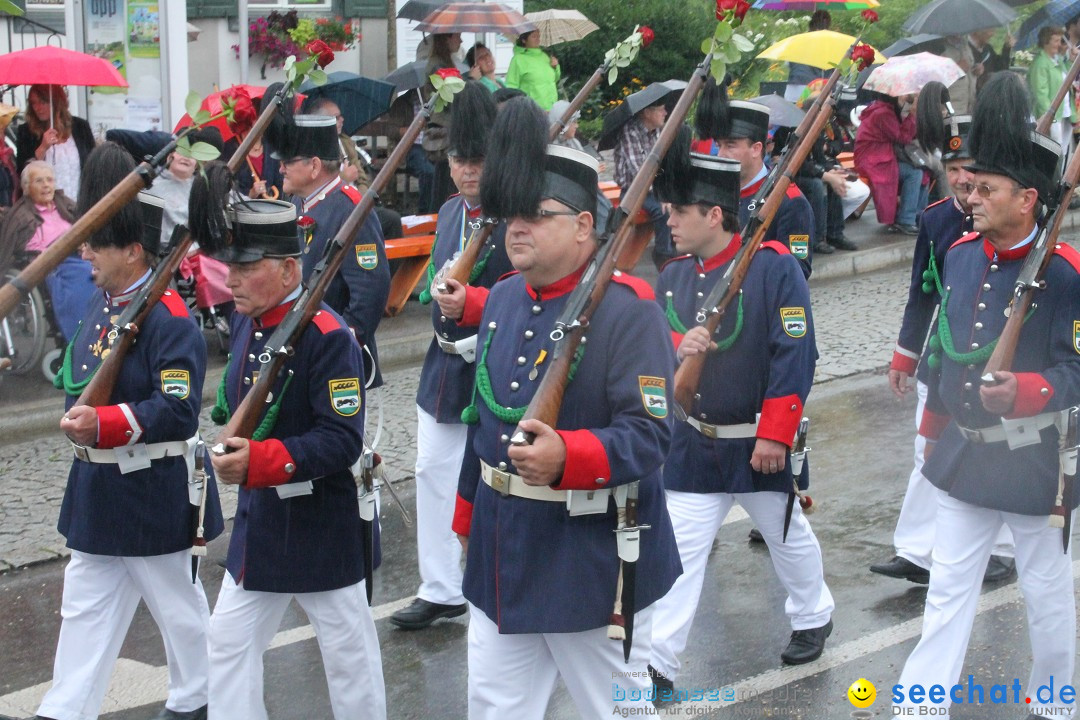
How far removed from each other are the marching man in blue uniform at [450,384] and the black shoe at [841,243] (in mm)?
8557

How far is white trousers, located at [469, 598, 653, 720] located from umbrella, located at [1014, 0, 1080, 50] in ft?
38.8

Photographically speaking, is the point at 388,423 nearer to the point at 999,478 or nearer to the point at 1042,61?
the point at 999,478

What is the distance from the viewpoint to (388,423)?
9023 mm

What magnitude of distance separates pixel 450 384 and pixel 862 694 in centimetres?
208

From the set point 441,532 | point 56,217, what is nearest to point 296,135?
point 441,532

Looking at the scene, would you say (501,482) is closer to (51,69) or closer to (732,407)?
(732,407)

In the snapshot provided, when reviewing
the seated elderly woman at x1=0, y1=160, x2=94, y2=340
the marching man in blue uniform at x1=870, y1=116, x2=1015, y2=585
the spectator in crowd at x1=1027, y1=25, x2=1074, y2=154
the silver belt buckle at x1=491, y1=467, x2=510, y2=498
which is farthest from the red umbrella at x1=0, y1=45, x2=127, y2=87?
the spectator in crowd at x1=1027, y1=25, x2=1074, y2=154

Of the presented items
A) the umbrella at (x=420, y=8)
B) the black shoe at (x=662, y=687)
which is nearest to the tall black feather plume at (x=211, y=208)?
the black shoe at (x=662, y=687)

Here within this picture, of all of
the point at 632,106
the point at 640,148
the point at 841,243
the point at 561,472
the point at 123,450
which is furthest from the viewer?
the point at 841,243

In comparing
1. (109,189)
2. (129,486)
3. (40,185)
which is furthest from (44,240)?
(129,486)

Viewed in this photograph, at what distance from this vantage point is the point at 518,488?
4.05m

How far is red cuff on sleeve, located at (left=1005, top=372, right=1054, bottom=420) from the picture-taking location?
462 cm

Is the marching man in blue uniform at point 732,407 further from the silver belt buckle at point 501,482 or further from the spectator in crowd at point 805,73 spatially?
the spectator in crowd at point 805,73

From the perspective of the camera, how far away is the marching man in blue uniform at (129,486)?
16.3ft
